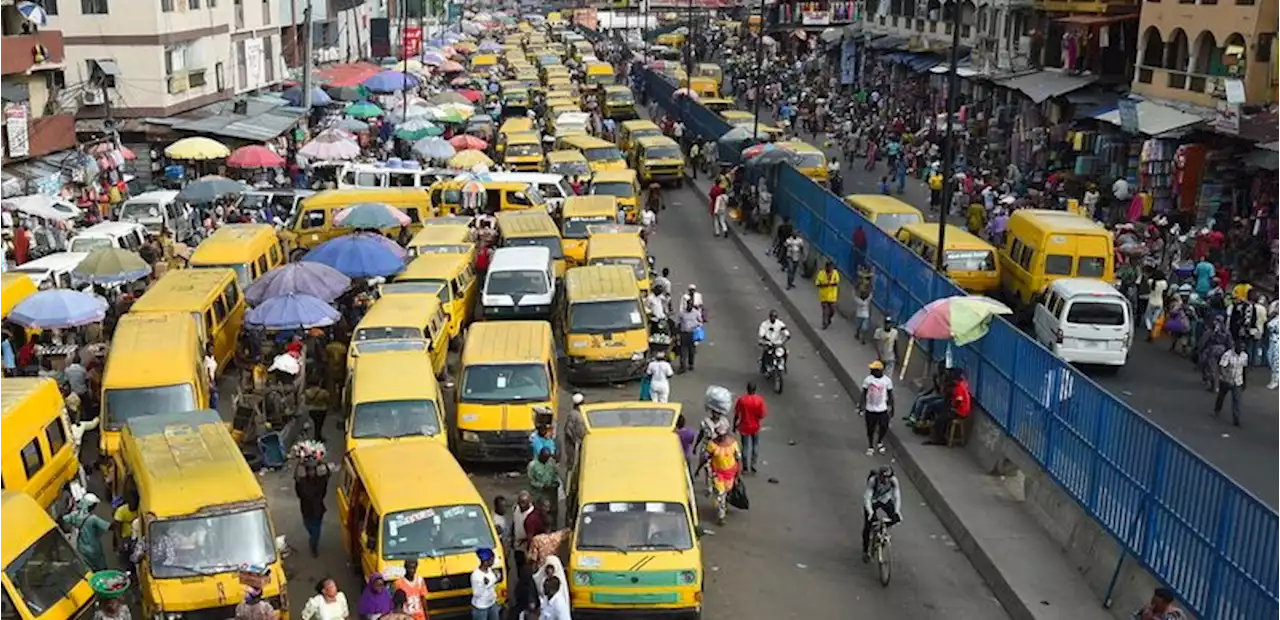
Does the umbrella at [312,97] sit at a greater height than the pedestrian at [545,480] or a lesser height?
greater

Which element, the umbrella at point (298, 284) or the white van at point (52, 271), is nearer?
the umbrella at point (298, 284)

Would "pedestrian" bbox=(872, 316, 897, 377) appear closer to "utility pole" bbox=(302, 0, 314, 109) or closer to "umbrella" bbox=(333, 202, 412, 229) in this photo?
"umbrella" bbox=(333, 202, 412, 229)

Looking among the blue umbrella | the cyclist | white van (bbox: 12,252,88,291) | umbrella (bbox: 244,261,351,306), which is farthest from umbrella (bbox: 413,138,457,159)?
the cyclist

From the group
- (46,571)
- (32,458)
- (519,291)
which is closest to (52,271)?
(519,291)

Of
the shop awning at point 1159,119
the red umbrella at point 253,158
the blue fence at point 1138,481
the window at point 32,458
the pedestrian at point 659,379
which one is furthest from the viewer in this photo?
the red umbrella at point 253,158

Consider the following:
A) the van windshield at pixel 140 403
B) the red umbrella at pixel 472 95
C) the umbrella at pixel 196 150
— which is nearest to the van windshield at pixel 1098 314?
A: the van windshield at pixel 140 403

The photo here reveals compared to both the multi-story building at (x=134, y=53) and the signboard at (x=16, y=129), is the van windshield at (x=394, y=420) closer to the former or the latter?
the signboard at (x=16, y=129)
